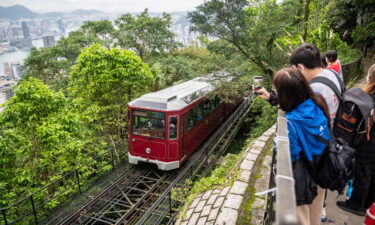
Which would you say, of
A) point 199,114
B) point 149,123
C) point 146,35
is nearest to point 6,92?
point 146,35

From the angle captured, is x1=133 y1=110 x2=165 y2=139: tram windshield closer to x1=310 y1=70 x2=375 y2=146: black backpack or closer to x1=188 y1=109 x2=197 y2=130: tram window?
x1=188 y1=109 x2=197 y2=130: tram window

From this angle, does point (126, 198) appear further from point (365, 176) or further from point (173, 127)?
point (365, 176)

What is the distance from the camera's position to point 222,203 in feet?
15.3

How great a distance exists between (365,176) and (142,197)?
6925mm

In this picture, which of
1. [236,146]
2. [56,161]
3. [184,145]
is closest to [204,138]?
[184,145]

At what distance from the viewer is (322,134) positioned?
2.07 meters

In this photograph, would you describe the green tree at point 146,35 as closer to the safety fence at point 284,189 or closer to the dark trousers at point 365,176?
the dark trousers at point 365,176

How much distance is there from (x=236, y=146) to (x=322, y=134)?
12.4 metres

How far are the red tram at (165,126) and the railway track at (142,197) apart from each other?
1.82ft

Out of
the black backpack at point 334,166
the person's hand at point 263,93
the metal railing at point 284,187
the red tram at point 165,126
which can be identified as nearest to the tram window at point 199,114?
the red tram at point 165,126

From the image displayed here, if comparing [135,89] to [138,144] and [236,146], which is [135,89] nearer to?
[138,144]

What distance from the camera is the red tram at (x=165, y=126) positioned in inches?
352

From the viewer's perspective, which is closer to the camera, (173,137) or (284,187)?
(284,187)

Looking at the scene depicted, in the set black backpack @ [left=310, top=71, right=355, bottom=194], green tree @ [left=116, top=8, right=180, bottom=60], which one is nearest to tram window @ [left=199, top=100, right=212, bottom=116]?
black backpack @ [left=310, top=71, right=355, bottom=194]
